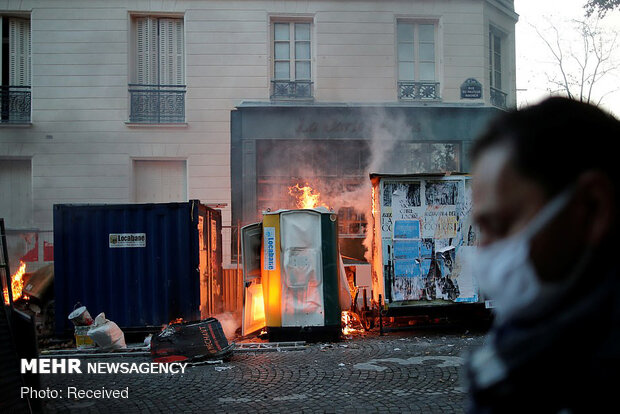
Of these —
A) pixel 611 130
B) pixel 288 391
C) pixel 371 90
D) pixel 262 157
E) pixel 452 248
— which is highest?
pixel 371 90

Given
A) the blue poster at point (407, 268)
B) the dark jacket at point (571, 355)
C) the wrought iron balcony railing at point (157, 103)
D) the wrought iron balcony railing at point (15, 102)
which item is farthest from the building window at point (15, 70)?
the dark jacket at point (571, 355)

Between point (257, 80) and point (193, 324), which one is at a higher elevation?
point (257, 80)

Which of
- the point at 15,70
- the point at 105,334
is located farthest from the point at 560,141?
the point at 15,70

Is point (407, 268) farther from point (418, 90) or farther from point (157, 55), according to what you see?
point (157, 55)

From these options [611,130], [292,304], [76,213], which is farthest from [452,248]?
[611,130]

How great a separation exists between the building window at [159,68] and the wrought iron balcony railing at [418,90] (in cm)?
618

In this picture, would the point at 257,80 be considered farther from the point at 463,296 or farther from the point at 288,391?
the point at 288,391

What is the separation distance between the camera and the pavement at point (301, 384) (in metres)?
5.21

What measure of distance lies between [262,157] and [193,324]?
787 centimetres

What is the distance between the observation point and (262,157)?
576 inches

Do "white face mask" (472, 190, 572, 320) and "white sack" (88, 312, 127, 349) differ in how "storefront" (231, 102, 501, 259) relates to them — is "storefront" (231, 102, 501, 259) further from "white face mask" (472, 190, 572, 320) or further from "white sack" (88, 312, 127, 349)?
"white face mask" (472, 190, 572, 320)

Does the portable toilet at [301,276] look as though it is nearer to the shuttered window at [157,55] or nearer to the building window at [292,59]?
the building window at [292,59]

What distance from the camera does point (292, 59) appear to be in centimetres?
1506

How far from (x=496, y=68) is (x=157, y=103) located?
10.2 metres
